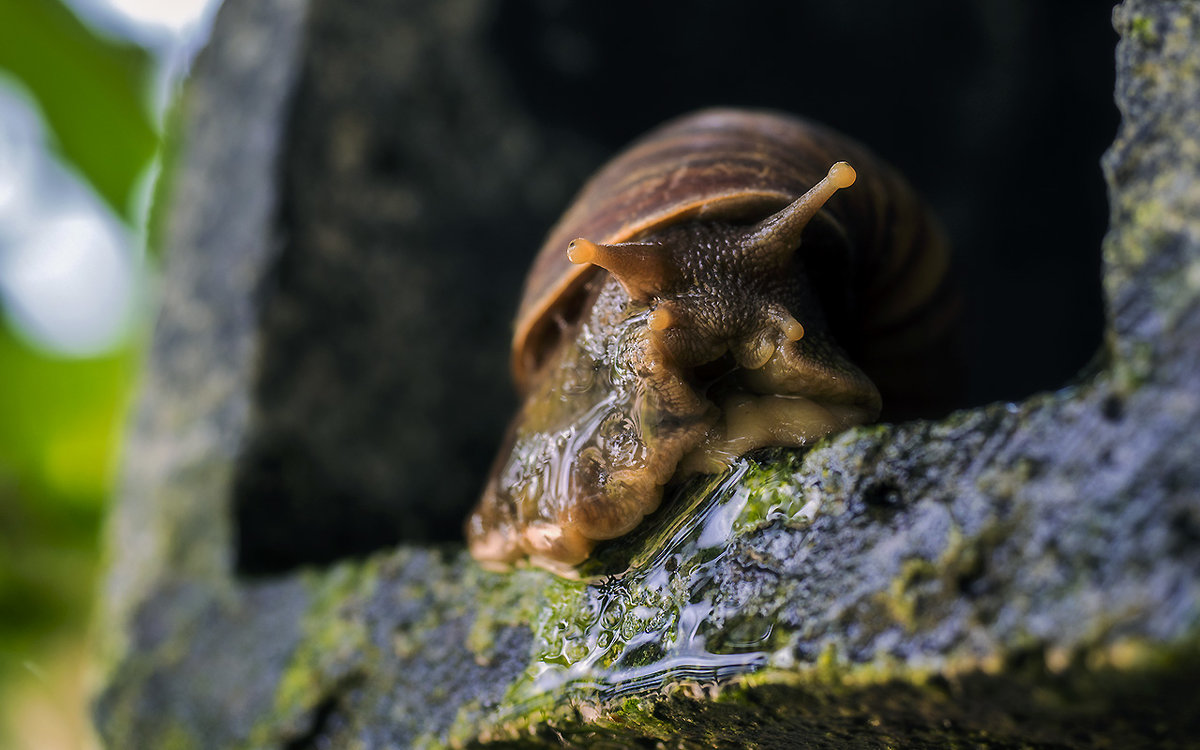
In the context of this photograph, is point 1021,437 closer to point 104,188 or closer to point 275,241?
point 275,241

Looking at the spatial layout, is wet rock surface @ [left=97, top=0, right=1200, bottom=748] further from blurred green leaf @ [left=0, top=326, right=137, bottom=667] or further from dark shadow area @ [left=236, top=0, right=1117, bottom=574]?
blurred green leaf @ [left=0, top=326, right=137, bottom=667]

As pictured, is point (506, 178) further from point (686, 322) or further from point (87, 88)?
point (87, 88)

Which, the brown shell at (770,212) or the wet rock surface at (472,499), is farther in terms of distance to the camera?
the brown shell at (770,212)

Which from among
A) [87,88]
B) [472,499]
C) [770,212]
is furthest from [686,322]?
[87,88]

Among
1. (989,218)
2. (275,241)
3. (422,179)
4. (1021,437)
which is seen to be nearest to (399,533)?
(275,241)

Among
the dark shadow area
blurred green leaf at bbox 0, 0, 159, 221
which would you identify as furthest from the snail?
blurred green leaf at bbox 0, 0, 159, 221

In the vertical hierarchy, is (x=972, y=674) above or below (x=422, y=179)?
below

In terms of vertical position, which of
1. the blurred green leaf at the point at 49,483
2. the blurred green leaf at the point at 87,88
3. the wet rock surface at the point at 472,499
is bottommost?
the blurred green leaf at the point at 49,483

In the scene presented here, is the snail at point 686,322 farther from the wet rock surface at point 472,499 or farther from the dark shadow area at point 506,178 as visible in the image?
the dark shadow area at point 506,178

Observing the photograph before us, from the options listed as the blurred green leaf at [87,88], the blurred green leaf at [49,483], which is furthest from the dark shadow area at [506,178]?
the blurred green leaf at [87,88]
